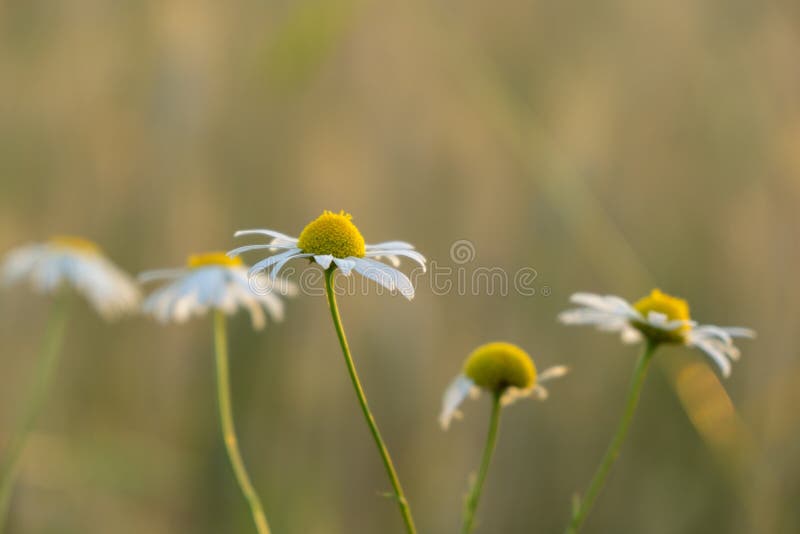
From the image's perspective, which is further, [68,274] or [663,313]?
[68,274]

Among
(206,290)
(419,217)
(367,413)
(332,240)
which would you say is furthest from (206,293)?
(419,217)

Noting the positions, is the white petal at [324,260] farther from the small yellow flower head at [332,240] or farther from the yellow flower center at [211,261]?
the yellow flower center at [211,261]

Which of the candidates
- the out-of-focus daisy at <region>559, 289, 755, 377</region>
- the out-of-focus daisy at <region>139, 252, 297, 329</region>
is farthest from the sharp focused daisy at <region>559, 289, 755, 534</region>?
the out-of-focus daisy at <region>139, 252, 297, 329</region>

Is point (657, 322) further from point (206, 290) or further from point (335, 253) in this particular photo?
point (206, 290)

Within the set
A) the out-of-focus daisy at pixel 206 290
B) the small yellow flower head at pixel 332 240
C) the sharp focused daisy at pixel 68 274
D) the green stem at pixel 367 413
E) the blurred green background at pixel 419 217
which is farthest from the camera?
the blurred green background at pixel 419 217

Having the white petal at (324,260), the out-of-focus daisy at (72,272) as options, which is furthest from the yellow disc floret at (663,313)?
the out-of-focus daisy at (72,272)

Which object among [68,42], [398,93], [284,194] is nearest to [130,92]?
[68,42]

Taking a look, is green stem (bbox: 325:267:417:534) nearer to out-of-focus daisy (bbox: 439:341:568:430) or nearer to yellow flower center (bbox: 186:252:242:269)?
out-of-focus daisy (bbox: 439:341:568:430)
